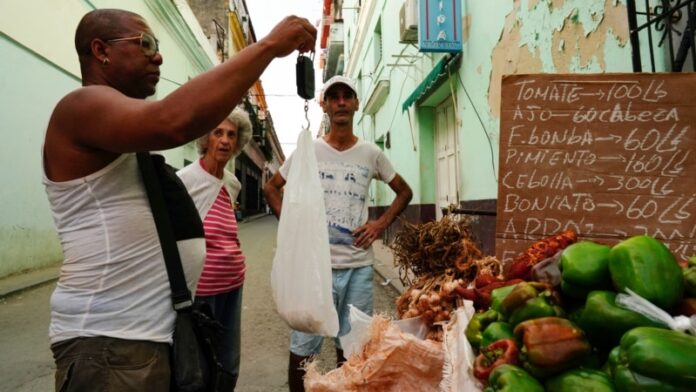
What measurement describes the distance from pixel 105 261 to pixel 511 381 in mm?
1097

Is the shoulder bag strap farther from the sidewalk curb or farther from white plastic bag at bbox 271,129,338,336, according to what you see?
the sidewalk curb

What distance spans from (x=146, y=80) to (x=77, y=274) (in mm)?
614

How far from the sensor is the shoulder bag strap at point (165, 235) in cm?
133

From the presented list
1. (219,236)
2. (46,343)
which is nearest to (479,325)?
(219,236)

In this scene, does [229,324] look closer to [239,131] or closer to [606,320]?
[239,131]

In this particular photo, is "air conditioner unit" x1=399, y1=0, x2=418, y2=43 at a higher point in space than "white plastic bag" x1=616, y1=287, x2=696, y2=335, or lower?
higher

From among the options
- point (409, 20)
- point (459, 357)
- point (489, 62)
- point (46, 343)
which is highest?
point (409, 20)

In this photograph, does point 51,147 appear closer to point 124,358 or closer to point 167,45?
point 124,358

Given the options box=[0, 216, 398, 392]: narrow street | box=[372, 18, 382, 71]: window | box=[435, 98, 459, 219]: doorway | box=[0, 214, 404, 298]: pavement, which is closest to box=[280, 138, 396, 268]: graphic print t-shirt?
box=[0, 216, 398, 392]: narrow street

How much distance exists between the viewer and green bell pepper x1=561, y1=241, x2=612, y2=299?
1.13 meters

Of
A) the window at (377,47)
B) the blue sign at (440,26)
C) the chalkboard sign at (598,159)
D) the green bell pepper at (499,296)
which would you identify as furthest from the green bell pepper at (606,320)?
the window at (377,47)

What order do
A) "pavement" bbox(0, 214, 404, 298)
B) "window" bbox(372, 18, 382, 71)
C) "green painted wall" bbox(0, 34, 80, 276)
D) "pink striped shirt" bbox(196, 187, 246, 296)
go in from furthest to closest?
"window" bbox(372, 18, 382, 71), "green painted wall" bbox(0, 34, 80, 276), "pavement" bbox(0, 214, 404, 298), "pink striped shirt" bbox(196, 187, 246, 296)

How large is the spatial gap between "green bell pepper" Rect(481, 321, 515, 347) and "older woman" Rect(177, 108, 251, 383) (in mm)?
1534

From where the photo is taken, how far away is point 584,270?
1.14m
